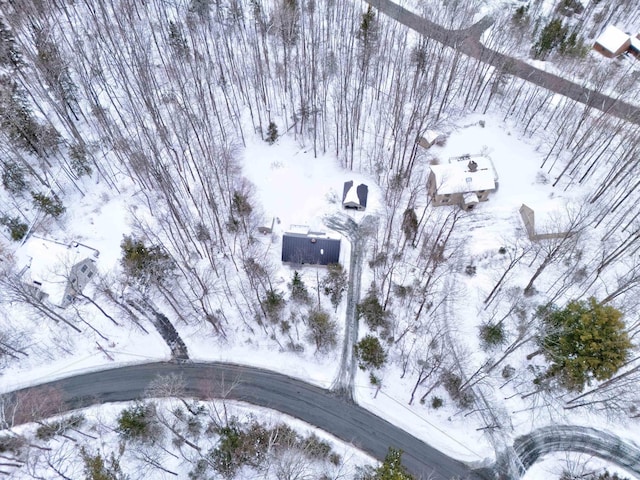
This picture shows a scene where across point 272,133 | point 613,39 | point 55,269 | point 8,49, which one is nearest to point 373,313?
point 272,133

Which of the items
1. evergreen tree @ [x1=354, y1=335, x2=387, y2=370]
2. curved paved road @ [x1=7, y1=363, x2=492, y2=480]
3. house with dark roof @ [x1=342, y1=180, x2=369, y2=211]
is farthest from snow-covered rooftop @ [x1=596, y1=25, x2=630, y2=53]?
curved paved road @ [x1=7, y1=363, x2=492, y2=480]

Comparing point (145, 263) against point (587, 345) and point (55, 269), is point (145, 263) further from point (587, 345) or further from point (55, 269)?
point (587, 345)

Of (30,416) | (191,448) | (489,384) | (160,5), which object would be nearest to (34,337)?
(30,416)

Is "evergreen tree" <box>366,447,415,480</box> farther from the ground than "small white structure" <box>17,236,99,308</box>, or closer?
closer

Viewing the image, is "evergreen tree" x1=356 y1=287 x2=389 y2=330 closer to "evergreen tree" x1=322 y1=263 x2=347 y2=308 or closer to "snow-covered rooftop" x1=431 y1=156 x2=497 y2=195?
"evergreen tree" x1=322 y1=263 x2=347 y2=308

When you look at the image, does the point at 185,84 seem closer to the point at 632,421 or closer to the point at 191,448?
the point at 191,448

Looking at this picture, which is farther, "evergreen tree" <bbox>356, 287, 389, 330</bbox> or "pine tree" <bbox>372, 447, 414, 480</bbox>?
"evergreen tree" <bbox>356, 287, 389, 330</bbox>

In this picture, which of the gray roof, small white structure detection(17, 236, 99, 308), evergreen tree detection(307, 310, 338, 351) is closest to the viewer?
evergreen tree detection(307, 310, 338, 351)
